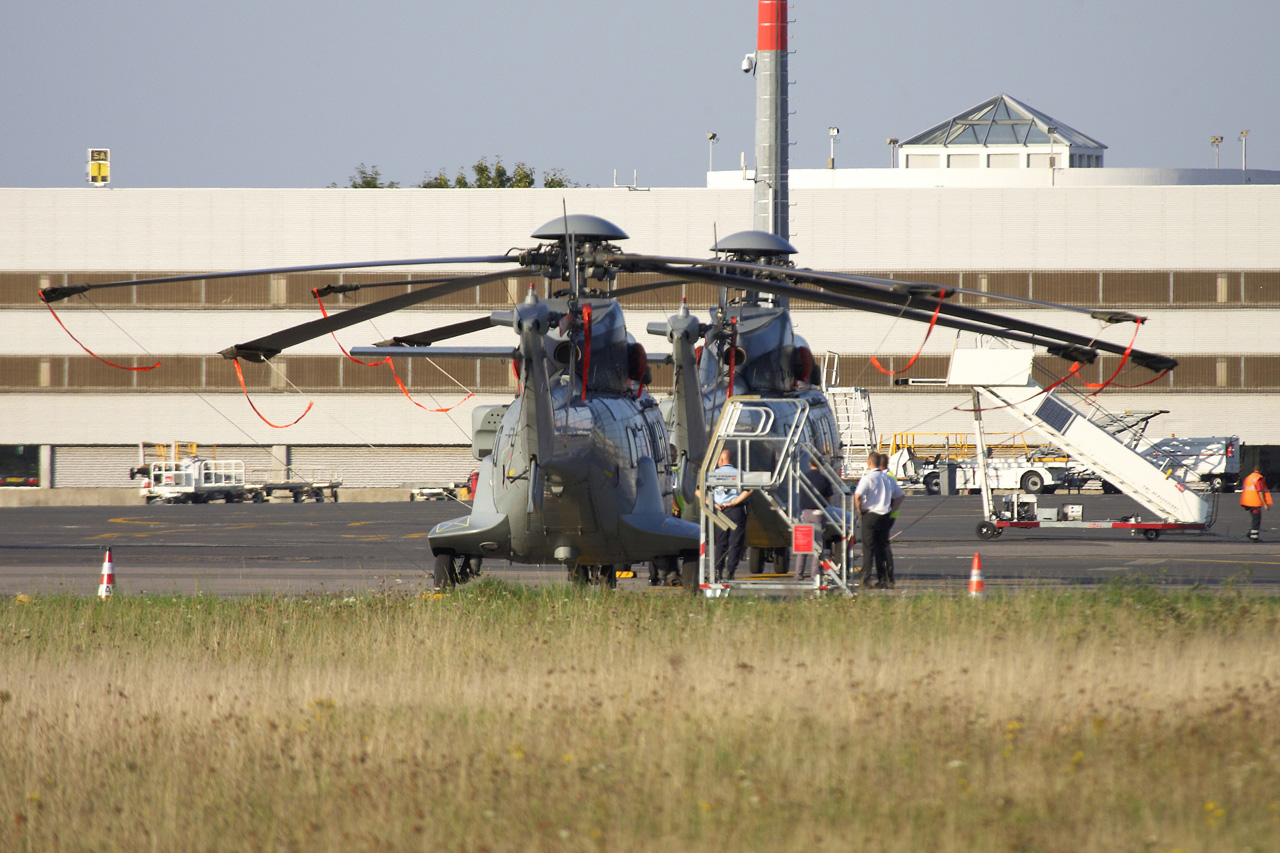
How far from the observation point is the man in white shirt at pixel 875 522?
1734 centimetres

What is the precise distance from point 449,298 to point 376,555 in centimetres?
3300

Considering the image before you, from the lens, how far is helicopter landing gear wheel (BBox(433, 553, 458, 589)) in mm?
15672

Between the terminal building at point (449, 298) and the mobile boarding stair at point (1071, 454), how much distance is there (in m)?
26.9

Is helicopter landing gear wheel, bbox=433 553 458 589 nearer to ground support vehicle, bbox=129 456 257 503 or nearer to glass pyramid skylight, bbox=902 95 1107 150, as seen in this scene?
ground support vehicle, bbox=129 456 257 503

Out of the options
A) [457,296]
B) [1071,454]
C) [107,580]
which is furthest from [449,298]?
[107,580]

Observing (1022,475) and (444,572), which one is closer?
(444,572)

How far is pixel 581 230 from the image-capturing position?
1401cm

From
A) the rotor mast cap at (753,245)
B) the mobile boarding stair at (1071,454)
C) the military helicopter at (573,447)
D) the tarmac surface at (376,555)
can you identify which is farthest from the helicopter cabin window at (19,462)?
the military helicopter at (573,447)

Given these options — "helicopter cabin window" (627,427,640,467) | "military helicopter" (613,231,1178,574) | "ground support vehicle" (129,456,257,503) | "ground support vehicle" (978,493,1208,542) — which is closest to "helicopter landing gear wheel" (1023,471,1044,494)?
"ground support vehicle" (978,493,1208,542)

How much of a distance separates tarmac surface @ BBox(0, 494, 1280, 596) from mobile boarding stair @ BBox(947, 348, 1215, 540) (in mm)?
478

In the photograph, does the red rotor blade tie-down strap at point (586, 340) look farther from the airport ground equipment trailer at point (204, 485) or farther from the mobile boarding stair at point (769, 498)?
the airport ground equipment trailer at point (204, 485)

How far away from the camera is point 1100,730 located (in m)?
7.98

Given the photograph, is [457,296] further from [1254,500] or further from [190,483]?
[1254,500]

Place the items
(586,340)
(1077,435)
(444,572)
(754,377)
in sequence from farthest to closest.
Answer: (1077,435)
(754,377)
(444,572)
(586,340)
